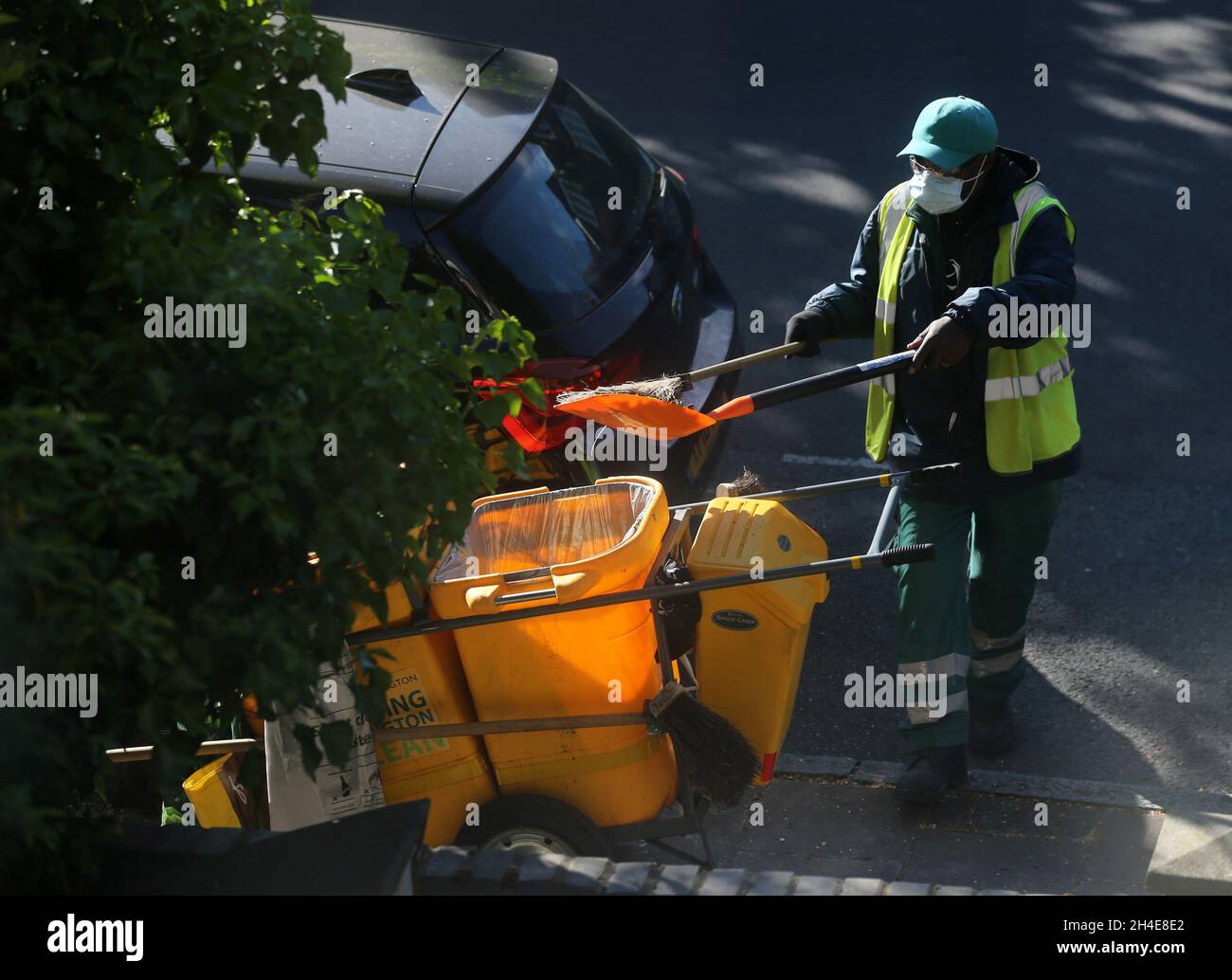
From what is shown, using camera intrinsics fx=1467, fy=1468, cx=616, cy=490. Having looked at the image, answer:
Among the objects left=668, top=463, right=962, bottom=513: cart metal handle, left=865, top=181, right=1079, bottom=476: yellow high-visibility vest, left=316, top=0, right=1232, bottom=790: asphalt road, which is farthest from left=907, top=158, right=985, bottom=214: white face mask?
left=316, top=0, right=1232, bottom=790: asphalt road

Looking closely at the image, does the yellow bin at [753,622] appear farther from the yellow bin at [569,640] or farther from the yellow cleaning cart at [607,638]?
the yellow bin at [569,640]

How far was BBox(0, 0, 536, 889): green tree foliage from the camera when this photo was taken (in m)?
2.28

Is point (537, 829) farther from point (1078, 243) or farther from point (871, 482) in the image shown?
point (1078, 243)

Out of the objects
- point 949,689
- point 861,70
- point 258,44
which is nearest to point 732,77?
point 861,70

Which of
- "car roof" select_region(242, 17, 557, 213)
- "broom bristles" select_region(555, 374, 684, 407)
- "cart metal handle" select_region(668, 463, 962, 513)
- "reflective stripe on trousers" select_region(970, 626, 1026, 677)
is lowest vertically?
"reflective stripe on trousers" select_region(970, 626, 1026, 677)

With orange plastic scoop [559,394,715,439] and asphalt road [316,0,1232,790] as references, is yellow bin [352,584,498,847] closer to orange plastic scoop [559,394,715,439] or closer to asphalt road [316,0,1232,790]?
orange plastic scoop [559,394,715,439]

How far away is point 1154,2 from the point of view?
11.6 meters

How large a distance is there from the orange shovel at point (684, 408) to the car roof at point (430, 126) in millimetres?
1193

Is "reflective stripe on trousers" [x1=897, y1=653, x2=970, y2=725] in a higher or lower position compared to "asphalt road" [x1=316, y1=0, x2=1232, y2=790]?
lower

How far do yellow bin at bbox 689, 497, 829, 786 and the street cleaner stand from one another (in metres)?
0.57

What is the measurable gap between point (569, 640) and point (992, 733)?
171cm

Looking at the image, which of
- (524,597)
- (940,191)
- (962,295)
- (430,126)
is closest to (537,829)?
(524,597)

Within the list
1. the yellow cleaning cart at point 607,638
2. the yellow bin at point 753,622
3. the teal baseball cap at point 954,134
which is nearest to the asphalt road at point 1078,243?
the yellow bin at point 753,622
